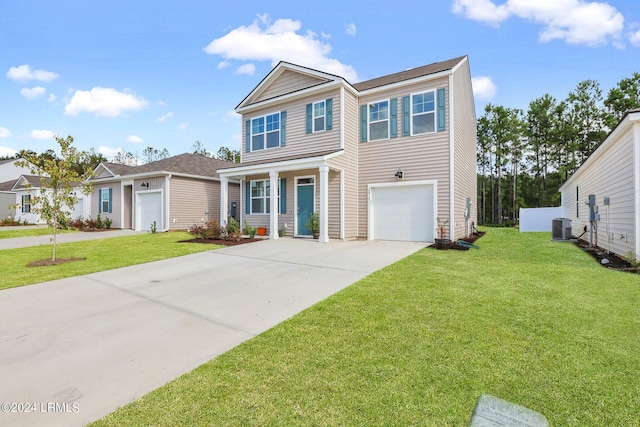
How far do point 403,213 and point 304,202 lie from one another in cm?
404

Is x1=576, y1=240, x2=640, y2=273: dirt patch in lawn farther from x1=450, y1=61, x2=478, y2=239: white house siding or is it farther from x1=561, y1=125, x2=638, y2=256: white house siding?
x1=450, y1=61, x2=478, y2=239: white house siding

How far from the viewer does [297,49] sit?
17.3 m

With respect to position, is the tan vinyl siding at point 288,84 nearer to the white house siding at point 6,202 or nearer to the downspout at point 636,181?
the downspout at point 636,181

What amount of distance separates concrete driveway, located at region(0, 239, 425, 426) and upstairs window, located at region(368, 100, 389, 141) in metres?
6.11

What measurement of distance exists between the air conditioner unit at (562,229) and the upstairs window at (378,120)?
30.4 ft

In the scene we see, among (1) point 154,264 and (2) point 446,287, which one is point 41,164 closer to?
(1) point 154,264

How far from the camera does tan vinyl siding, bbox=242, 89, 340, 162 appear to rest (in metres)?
11.8

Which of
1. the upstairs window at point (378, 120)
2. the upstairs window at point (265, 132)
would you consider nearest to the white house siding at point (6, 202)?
the upstairs window at point (265, 132)

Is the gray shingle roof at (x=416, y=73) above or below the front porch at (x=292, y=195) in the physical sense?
above

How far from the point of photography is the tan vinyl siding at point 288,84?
12.7 metres

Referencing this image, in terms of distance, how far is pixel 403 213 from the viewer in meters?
11.3

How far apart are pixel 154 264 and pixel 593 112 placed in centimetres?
3863

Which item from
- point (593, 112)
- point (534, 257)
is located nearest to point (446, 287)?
point (534, 257)

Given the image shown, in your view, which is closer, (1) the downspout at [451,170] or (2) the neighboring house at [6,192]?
(1) the downspout at [451,170]
